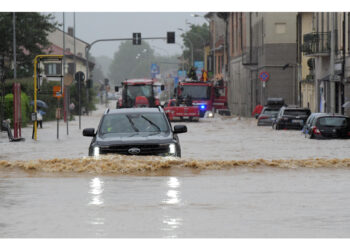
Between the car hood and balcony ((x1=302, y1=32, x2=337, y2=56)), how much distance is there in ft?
124

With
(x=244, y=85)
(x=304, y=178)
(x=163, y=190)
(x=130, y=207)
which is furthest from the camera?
(x=244, y=85)

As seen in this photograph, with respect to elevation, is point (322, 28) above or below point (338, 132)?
above

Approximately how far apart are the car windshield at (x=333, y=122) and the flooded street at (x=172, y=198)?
1423 cm

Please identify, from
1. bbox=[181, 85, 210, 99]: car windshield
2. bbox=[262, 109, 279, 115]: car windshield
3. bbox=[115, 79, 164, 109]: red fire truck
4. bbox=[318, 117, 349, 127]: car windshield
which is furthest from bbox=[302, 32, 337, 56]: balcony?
bbox=[318, 117, 349, 127]: car windshield

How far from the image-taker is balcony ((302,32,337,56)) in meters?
56.3

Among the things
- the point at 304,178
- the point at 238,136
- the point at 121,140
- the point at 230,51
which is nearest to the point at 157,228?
the point at 121,140

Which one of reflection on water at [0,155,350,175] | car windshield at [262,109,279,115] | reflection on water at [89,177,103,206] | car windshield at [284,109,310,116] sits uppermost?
car windshield at [284,109,310,116]

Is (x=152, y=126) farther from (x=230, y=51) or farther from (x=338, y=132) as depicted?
(x=230, y=51)

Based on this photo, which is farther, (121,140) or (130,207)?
(121,140)

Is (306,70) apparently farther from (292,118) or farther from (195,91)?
(292,118)

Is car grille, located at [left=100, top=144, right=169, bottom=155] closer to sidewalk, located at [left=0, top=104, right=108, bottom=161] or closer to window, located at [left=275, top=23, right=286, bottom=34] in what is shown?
sidewalk, located at [left=0, top=104, right=108, bottom=161]

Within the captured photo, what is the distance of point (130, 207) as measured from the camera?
14.5 metres

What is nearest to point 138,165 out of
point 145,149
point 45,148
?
point 145,149
